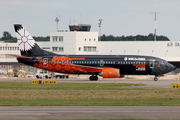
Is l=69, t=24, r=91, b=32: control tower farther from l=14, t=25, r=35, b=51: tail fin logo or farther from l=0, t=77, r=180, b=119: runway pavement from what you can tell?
l=0, t=77, r=180, b=119: runway pavement

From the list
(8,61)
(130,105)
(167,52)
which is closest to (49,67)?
(130,105)

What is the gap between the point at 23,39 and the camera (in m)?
63.8

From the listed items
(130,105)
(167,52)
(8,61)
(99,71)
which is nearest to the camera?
(130,105)

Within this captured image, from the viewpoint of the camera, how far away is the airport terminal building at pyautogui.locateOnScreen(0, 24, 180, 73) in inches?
4045

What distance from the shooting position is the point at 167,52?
102500mm

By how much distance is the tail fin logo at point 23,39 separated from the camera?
208ft

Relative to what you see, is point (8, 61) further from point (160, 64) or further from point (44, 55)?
point (160, 64)

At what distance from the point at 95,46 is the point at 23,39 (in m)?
48.0

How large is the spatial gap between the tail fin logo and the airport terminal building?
43170 millimetres

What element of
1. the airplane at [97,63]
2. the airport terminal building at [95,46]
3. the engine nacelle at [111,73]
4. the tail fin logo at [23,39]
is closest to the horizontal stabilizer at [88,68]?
the airplane at [97,63]

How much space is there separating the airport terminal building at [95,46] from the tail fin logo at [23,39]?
4317 cm

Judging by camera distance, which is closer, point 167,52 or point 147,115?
point 147,115

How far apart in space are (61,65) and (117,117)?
4337cm

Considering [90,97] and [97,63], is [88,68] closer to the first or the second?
[97,63]
